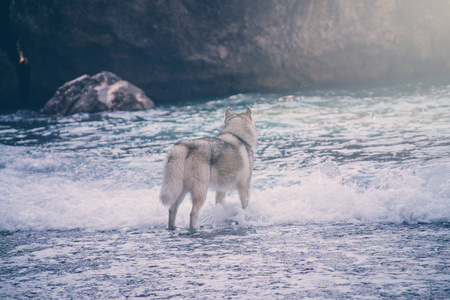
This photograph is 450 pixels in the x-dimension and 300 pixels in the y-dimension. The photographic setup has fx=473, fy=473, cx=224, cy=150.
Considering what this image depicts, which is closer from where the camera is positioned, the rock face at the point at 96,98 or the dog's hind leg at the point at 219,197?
the dog's hind leg at the point at 219,197

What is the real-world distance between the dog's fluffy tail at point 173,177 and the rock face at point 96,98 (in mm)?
9852

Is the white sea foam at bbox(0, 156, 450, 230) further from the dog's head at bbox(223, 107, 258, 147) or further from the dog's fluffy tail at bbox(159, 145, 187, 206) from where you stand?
the dog's head at bbox(223, 107, 258, 147)

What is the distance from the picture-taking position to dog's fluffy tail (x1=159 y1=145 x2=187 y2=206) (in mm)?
4652

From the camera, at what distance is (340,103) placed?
42.8 ft

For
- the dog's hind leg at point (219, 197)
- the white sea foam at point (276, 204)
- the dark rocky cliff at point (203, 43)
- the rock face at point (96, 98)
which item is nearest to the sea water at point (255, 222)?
the white sea foam at point (276, 204)

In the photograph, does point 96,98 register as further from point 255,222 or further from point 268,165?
point 255,222

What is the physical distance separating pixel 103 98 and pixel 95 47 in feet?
10.5

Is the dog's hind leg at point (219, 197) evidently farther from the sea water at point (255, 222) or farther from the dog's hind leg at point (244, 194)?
the dog's hind leg at point (244, 194)

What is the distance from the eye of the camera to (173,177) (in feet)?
15.4

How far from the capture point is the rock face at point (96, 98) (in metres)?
14.3

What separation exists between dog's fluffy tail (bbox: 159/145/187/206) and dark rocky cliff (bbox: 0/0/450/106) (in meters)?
12.5

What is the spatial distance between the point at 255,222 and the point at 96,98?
35.1 ft

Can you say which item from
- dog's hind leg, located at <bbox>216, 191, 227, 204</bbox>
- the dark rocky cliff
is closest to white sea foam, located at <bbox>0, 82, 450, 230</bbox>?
dog's hind leg, located at <bbox>216, 191, 227, 204</bbox>

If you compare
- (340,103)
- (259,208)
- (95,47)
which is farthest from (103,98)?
(259,208)
